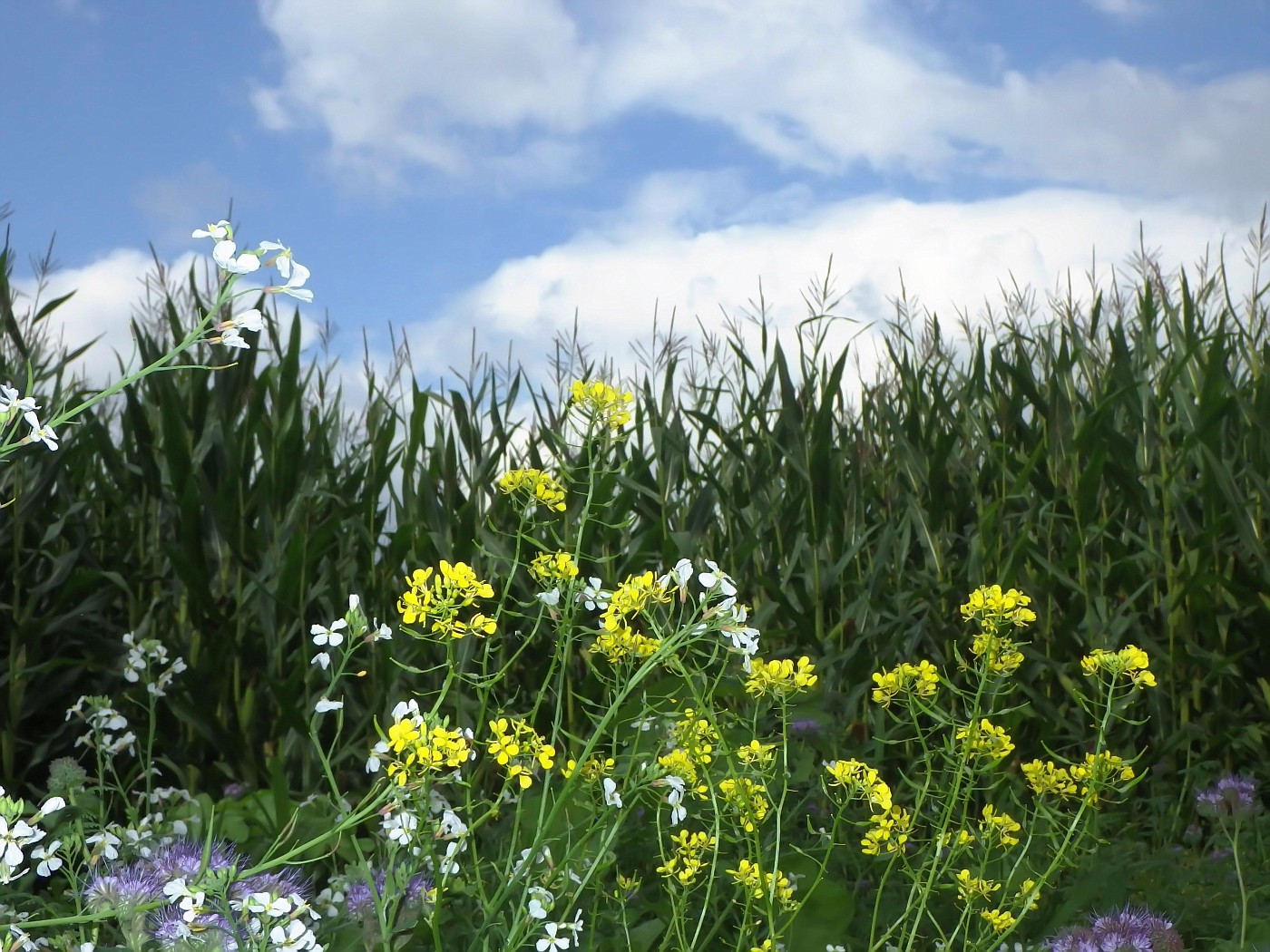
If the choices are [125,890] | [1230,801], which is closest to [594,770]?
[125,890]

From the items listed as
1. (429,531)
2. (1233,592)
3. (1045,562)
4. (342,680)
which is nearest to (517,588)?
(429,531)

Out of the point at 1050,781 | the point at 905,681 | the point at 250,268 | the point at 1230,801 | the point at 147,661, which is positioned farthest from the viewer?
the point at 147,661

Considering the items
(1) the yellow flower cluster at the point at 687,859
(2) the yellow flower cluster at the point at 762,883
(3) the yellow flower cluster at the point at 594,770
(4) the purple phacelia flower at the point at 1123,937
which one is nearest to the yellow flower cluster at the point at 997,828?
(4) the purple phacelia flower at the point at 1123,937

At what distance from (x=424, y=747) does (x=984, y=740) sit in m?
1.07

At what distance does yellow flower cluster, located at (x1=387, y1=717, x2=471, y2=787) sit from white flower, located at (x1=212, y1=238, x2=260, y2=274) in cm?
56

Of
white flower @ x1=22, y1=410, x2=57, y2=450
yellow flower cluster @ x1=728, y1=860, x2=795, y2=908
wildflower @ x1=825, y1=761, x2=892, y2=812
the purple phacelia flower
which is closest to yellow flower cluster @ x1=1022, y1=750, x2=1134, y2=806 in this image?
the purple phacelia flower

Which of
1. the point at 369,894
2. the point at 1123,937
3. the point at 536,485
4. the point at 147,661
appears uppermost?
the point at 536,485

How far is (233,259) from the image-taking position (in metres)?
1.32

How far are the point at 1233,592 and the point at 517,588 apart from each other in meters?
2.16

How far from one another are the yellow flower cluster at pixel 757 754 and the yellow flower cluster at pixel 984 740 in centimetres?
33

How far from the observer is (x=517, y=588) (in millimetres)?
3395

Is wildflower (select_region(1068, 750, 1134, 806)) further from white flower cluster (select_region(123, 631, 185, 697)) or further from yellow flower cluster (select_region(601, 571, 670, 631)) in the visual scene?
white flower cluster (select_region(123, 631, 185, 697))

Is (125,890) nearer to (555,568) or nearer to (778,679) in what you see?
(555,568)

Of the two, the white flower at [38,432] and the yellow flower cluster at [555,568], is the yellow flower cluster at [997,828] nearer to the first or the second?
the yellow flower cluster at [555,568]
